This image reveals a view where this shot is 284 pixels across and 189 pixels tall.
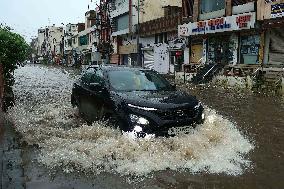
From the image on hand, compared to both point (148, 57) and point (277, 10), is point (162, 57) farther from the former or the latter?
point (277, 10)

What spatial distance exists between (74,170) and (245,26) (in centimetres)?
2149

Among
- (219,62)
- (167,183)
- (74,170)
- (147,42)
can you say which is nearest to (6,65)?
(74,170)

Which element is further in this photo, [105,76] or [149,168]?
[105,76]

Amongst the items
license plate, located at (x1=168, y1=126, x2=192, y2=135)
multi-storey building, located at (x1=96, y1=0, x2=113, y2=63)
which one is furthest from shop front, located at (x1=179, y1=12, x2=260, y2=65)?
multi-storey building, located at (x1=96, y1=0, x2=113, y2=63)

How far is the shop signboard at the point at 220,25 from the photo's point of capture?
25203mm

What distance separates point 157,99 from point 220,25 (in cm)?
2191

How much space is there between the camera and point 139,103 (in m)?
7.00

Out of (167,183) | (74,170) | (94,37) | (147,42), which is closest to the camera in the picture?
(167,183)

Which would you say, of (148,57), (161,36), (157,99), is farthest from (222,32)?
(157,99)

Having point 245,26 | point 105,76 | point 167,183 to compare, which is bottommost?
point 167,183

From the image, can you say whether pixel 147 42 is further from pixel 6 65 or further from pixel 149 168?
pixel 149 168

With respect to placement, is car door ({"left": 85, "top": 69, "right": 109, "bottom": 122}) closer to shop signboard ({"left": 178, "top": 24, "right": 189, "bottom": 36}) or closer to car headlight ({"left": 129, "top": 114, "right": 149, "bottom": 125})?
car headlight ({"left": 129, "top": 114, "right": 149, "bottom": 125})

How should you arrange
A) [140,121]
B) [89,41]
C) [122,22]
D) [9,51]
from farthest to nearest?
[89,41], [122,22], [9,51], [140,121]

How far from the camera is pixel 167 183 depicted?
5.78m
